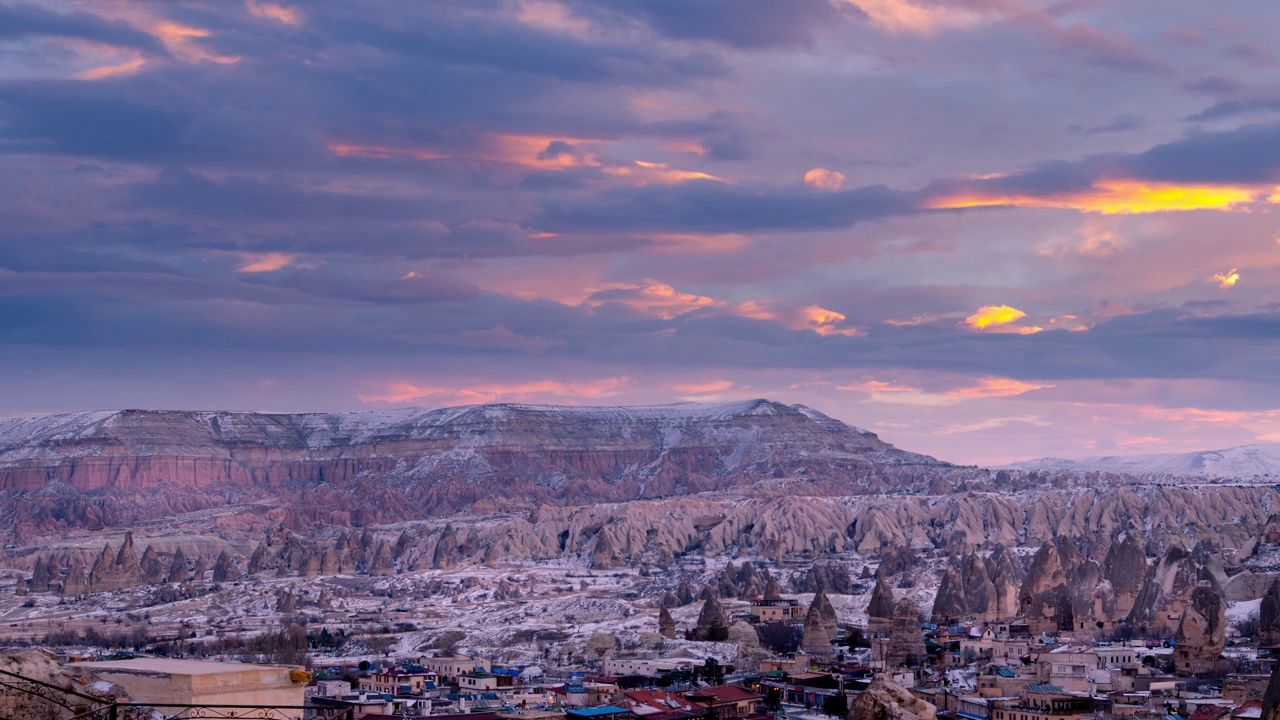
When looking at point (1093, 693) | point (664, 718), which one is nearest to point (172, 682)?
point (664, 718)

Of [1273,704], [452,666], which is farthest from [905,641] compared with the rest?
[1273,704]

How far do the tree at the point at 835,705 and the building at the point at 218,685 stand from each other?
79012 millimetres

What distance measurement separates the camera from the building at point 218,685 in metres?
29.9

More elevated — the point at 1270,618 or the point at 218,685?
the point at 1270,618

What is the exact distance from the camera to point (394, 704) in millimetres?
102938

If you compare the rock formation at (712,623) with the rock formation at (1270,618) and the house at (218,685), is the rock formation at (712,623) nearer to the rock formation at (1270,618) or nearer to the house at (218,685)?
the rock formation at (1270,618)

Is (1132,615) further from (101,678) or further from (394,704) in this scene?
(101,678)

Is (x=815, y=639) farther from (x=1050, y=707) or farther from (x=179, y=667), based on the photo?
(x=179, y=667)

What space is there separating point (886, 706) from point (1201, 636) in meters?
100

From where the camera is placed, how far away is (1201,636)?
13038 centimetres

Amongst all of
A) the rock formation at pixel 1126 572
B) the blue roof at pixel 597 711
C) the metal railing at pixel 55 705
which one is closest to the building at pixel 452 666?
the blue roof at pixel 597 711

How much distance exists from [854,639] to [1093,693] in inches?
1914

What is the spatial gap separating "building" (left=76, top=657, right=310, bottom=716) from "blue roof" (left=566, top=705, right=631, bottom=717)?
69.2 meters

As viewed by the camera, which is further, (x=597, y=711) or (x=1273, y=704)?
(x=597, y=711)
